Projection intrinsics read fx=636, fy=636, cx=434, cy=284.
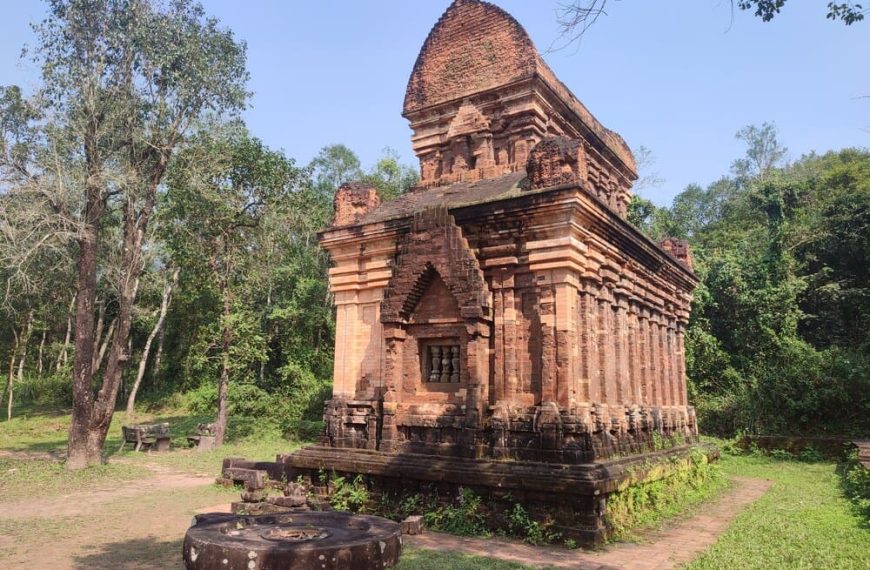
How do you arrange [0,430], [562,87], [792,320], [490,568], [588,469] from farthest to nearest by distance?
[0,430] → [792,320] → [562,87] → [588,469] → [490,568]

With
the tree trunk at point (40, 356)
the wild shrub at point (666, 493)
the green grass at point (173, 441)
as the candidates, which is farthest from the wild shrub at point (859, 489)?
the tree trunk at point (40, 356)

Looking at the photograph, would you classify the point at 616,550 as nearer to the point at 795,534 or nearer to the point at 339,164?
the point at 795,534

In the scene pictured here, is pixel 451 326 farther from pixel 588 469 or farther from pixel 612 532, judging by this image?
pixel 612 532

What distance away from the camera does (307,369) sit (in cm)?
2727

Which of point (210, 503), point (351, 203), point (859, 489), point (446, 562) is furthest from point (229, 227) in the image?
point (859, 489)

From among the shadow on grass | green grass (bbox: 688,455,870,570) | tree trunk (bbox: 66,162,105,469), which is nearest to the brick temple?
green grass (bbox: 688,455,870,570)

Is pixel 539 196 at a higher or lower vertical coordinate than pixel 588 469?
higher

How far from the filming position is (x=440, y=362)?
33.7 ft

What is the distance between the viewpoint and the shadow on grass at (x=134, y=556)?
23.3 feet

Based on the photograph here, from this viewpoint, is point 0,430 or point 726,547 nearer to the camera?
point 726,547

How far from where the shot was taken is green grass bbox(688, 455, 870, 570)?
22.9ft

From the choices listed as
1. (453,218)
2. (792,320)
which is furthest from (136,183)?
(792,320)

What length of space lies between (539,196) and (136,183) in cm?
1122

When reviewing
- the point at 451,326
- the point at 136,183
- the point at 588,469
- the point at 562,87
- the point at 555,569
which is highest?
the point at 562,87
